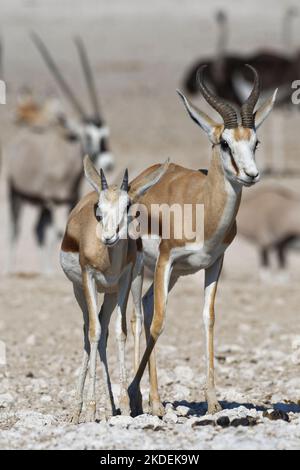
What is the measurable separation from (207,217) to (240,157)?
18.9 inches

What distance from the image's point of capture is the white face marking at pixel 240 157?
6.41 meters

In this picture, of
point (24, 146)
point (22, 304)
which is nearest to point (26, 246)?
point (24, 146)

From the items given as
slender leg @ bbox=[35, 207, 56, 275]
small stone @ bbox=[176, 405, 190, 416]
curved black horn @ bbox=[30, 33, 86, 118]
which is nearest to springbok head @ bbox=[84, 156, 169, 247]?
small stone @ bbox=[176, 405, 190, 416]

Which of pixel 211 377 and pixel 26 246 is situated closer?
pixel 211 377

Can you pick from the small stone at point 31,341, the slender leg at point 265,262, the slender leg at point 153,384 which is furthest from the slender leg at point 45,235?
the slender leg at point 153,384

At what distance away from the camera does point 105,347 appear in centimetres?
687

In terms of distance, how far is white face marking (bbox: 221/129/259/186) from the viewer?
641 centimetres

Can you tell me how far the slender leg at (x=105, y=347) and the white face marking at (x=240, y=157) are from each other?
0.97 m

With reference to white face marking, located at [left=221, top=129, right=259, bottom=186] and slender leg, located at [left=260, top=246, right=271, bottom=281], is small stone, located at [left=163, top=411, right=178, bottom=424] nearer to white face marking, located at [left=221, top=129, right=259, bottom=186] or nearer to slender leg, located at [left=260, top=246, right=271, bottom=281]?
white face marking, located at [left=221, top=129, right=259, bottom=186]

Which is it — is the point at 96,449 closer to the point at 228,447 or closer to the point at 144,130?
the point at 228,447

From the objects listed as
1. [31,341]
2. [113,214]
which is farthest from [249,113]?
[31,341]
